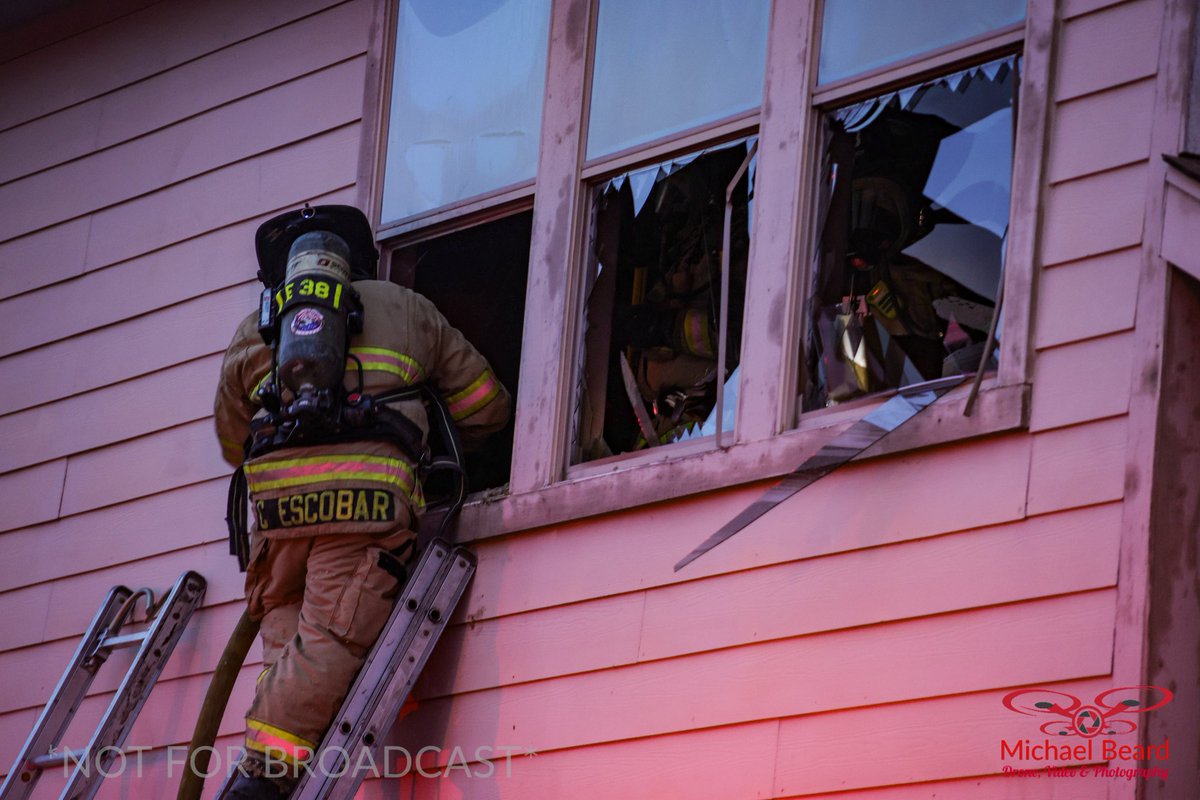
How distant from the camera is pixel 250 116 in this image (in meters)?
7.01

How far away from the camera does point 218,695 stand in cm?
610

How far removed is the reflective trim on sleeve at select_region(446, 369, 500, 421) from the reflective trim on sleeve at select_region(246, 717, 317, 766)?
3.83 feet

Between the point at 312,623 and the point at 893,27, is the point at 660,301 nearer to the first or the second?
the point at 893,27

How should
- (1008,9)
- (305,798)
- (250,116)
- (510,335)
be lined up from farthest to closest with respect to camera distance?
(250,116), (510,335), (305,798), (1008,9)

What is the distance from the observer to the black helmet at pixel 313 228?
6.18 m

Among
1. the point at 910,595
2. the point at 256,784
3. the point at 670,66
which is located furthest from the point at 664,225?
the point at 256,784

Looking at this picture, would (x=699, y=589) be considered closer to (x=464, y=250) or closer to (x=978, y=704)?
(x=978, y=704)

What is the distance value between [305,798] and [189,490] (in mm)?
1716

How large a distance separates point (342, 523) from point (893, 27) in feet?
7.25

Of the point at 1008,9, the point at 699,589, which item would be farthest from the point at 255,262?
the point at 1008,9

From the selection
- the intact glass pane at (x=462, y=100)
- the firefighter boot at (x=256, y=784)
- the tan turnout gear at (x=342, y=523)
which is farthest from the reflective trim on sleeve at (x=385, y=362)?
the firefighter boot at (x=256, y=784)

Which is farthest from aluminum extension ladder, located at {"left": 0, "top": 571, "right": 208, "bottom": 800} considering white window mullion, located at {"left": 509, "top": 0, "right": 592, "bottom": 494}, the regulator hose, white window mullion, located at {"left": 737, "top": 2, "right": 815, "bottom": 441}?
white window mullion, located at {"left": 737, "top": 2, "right": 815, "bottom": 441}

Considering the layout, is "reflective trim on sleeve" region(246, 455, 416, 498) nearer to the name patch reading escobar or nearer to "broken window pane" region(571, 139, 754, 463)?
the name patch reading escobar

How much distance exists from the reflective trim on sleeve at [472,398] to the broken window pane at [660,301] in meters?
0.32
